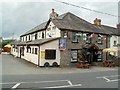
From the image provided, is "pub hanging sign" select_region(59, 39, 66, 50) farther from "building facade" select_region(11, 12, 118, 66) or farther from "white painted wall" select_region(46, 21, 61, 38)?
"white painted wall" select_region(46, 21, 61, 38)

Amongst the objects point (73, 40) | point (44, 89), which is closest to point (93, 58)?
point (73, 40)

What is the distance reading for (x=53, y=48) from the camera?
1584cm

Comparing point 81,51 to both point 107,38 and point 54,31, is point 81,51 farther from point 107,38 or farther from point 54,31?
point 107,38

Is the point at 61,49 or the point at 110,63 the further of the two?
the point at 110,63

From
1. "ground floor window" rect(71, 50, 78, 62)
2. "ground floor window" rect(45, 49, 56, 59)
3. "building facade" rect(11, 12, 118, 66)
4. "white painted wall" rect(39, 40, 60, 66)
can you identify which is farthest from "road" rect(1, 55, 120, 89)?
"ground floor window" rect(71, 50, 78, 62)

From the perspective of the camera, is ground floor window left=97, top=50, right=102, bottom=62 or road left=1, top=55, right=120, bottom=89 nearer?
road left=1, top=55, right=120, bottom=89

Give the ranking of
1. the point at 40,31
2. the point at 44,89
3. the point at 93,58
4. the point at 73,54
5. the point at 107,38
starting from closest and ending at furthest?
the point at 44,89
the point at 73,54
the point at 93,58
the point at 107,38
the point at 40,31

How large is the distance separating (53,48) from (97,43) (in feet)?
26.1

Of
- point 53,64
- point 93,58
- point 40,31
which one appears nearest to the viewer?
point 53,64

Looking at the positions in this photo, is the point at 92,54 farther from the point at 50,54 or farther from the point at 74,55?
the point at 50,54

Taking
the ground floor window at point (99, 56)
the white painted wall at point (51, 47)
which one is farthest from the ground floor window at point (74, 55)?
the ground floor window at point (99, 56)

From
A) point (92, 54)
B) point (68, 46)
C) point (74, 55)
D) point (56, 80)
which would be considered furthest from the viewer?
point (92, 54)

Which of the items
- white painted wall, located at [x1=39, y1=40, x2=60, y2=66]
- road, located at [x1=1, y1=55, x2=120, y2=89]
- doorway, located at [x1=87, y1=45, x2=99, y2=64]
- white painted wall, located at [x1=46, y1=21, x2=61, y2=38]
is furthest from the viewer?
doorway, located at [x1=87, y1=45, x2=99, y2=64]

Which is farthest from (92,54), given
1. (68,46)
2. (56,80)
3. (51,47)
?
(56,80)
